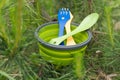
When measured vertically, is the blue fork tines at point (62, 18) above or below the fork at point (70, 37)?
above

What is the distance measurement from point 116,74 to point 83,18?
257 mm

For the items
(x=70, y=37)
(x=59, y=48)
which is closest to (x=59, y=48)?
(x=59, y=48)

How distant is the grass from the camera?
30.8 inches

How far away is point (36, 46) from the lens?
3.29 feet

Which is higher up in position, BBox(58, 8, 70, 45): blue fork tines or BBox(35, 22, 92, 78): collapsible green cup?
BBox(58, 8, 70, 45): blue fork tines

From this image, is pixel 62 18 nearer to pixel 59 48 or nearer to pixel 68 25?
pixel 68 25

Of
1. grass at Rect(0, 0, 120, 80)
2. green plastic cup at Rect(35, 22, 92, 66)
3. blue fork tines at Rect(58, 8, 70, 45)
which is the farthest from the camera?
blue fork tines at Rect(58, 8, 70, 45)

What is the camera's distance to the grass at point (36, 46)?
0.78 meters

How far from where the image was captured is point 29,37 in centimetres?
96

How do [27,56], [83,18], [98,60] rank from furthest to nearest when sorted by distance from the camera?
[83,18] < [98,60] < [27,56]

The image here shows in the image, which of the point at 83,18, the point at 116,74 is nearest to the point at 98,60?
the point at 116,74

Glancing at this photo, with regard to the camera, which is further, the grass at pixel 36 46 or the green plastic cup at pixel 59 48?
the green plastic cup at pixel 59 48

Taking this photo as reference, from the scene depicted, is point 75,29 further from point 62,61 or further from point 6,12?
point 6,12

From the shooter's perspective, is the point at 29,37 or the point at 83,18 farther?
the point at 83,18
